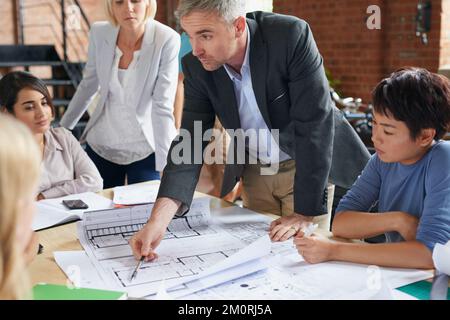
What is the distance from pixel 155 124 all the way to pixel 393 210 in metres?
1.15

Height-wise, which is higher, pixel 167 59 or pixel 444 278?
pixel 167 59

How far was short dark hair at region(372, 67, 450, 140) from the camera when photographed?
53.8 inches

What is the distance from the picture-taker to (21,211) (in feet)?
2.44

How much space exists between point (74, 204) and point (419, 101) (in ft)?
3.59

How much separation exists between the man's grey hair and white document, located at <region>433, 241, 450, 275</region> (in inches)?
29.9

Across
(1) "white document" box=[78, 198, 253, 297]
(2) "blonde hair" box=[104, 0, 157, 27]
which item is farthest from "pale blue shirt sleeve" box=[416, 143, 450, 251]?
(2) "blonde hair" box=[104, 0, 157, 27]

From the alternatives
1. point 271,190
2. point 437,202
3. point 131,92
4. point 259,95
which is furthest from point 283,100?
point 131,92

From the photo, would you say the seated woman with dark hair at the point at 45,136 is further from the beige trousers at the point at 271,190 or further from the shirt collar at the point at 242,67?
the shirt collar at the point at 242,67

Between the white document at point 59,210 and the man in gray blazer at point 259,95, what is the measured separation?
0.32 m

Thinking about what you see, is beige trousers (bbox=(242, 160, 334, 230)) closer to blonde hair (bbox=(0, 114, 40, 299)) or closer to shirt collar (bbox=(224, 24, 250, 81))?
shirt collar (bbox=(224, 24, 250, 81))

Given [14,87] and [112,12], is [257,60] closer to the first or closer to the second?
[112,12]

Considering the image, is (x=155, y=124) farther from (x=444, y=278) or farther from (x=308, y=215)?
(x=444, y=278)

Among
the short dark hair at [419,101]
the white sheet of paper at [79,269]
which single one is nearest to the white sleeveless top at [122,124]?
the white sheet of paper at [79,269]
